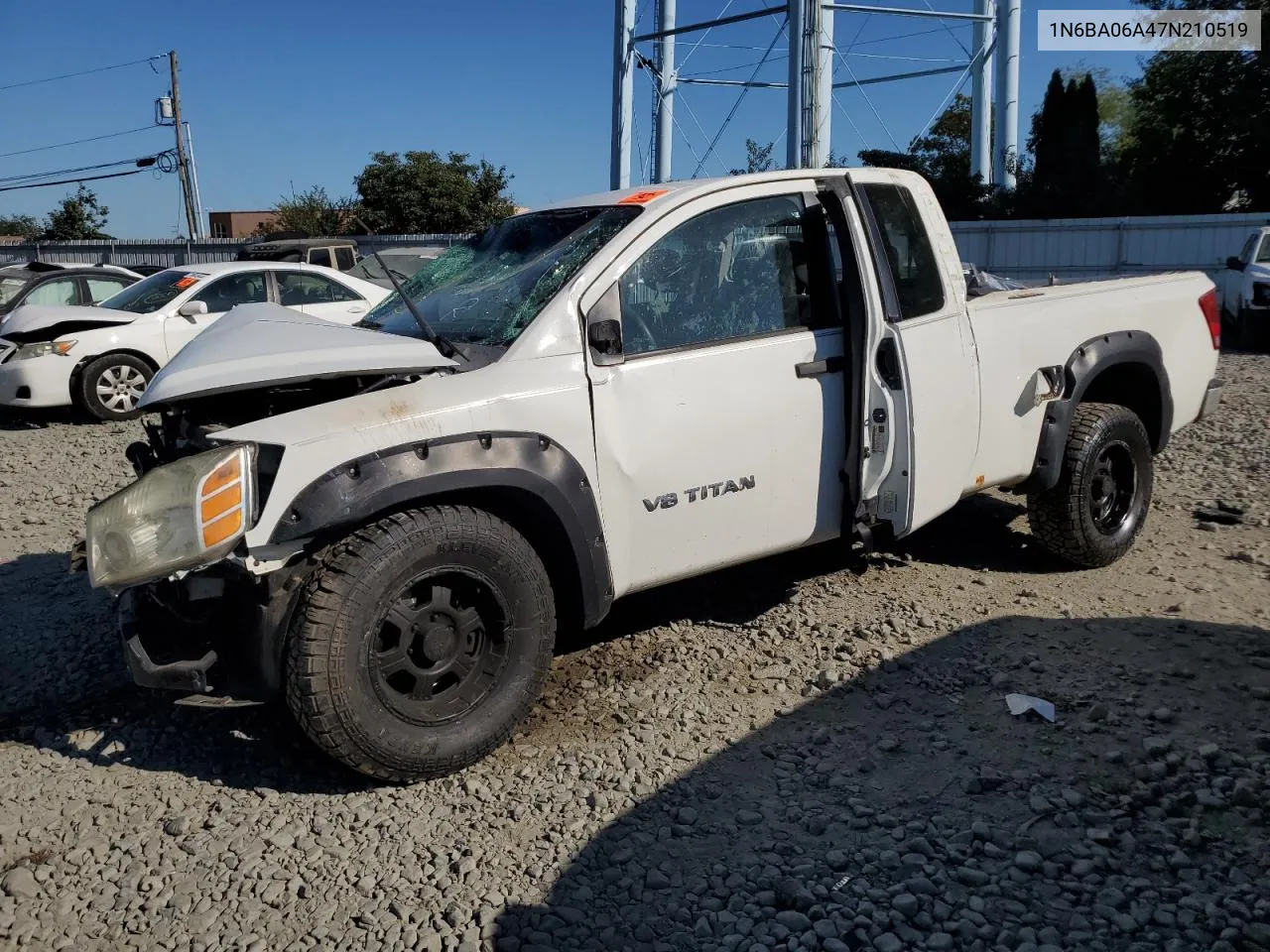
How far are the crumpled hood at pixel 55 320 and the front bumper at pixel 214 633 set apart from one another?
27.3ft

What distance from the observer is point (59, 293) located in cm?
1366

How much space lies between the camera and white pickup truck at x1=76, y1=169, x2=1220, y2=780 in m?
3.37

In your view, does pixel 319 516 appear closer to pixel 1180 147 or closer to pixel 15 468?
pixel 15 468

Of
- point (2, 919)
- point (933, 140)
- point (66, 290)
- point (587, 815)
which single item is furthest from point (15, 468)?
point (933, 140)

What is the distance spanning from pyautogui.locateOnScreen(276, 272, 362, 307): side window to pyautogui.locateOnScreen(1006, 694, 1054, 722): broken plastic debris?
30.6 feet

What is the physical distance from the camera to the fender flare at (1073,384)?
5.19 meters

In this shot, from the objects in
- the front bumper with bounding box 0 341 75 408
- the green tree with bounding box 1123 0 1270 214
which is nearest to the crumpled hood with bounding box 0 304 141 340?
the front bumper with bounding box 0 341 75 408

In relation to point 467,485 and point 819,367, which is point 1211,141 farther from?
point 467,485

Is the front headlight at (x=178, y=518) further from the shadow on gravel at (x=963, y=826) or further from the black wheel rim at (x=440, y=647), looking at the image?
the shadow on gravel at (x=963, y=826)

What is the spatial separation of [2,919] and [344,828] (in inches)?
37.4

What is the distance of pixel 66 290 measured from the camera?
13.7m

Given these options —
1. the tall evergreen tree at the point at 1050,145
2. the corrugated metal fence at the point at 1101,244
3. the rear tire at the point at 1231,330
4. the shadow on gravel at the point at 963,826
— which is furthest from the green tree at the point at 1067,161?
the shadow on gravel at the point at 963,826

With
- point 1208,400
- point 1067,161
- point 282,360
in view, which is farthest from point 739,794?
point 1067,161

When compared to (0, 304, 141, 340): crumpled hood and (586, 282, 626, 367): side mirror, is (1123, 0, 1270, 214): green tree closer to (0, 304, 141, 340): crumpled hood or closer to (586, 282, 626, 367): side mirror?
(0, 304, 141, 340): crumpled hood
